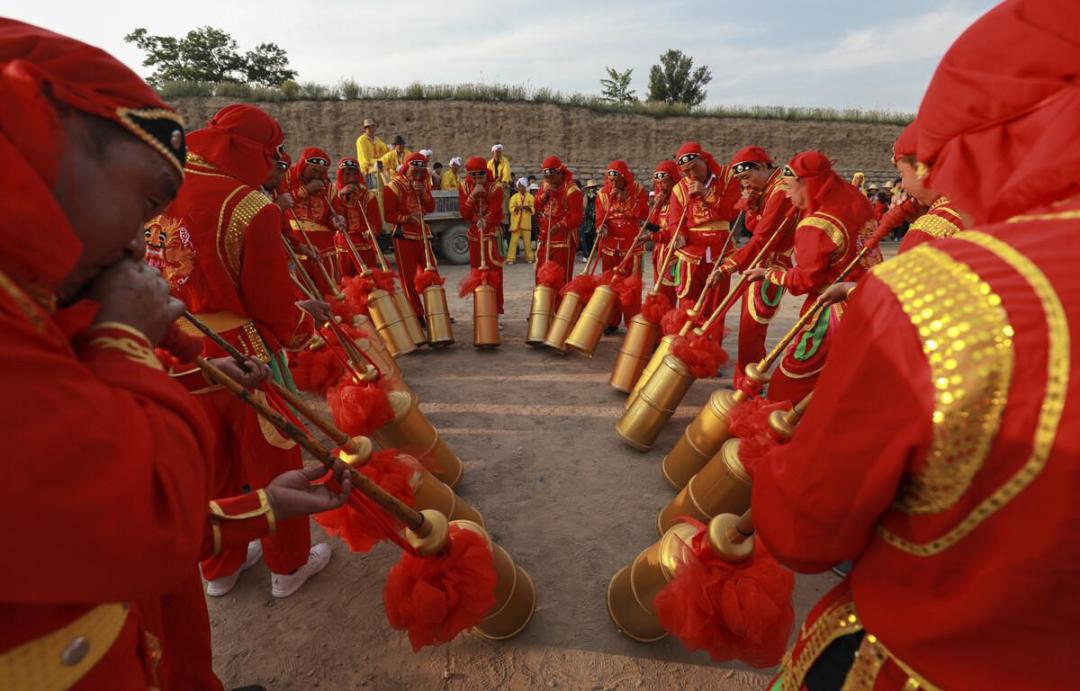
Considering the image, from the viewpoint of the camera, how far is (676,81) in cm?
4906

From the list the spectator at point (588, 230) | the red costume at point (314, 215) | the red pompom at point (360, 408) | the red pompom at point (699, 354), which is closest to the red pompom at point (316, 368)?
the red pompom at point (360, 408)

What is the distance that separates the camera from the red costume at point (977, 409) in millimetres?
806

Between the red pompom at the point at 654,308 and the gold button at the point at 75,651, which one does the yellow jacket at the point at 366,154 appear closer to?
the red pompom at the point at 654,308

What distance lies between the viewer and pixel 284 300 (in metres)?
2.69

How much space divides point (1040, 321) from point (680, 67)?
184 feet

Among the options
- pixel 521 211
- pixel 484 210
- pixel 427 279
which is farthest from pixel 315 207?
pixel 521 211

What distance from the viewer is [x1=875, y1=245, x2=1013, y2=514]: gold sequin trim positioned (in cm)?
82

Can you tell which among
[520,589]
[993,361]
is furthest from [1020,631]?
[520,589]

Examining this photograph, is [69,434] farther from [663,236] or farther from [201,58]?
[201,58]

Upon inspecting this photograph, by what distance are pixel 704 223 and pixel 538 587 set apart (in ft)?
15.3

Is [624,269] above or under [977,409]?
under

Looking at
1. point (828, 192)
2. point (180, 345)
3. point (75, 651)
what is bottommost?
point (75, 651)

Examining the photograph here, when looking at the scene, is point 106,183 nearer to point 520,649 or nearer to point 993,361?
point 993,361

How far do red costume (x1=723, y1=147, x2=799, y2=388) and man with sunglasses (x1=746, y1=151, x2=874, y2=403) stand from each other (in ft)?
2.02
